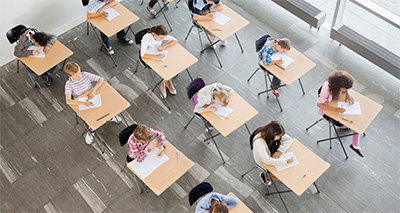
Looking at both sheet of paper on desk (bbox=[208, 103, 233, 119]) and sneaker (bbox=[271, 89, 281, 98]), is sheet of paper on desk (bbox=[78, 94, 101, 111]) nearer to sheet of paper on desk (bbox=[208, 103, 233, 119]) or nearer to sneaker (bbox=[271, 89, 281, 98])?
sheet of paper on desk (bbox=[208, 103, 233, 119])

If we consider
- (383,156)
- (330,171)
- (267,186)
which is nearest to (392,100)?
(383,156)

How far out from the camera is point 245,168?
6070mm

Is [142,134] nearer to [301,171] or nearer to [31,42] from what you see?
[301,171]

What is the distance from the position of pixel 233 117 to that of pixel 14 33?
380 cm

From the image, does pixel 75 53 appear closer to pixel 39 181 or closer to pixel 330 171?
pixel 39 181

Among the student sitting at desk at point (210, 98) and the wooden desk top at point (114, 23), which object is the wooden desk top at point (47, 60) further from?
the student sitting at desk at point (210, 98)

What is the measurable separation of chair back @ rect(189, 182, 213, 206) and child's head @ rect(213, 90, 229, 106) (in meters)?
1.10

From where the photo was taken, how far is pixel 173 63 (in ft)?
20.5

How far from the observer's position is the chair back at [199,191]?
5.03m

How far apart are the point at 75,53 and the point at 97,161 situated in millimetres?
2324

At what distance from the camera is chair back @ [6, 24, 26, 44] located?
263 inches

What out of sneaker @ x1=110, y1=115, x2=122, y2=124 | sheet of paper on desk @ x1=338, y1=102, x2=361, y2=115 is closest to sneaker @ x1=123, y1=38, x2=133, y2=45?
sneaker @ x1=110, y1=115, x2=122, y2=124

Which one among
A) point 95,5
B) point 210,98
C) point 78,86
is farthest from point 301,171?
point 95,5

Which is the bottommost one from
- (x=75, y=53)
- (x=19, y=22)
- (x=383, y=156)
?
(x=383, y=156)
